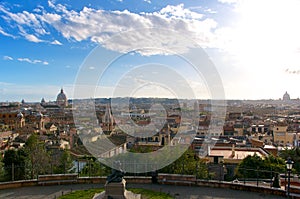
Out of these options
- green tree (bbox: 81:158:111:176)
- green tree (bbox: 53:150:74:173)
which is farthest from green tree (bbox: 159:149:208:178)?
green tree (bbox: 53:150:74:173)

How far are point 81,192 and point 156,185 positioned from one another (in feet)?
7.00

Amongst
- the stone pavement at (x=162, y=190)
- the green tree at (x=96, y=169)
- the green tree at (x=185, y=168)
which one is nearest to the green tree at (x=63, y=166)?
the green tree at (x=96, y=169)

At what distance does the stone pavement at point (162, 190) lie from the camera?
7590 millimetres

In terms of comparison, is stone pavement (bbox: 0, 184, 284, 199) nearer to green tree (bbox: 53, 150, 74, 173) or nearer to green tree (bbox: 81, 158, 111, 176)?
green tree (bbox: 81, 158, 111, 176)

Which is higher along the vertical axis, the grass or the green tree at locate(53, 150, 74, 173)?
the grass

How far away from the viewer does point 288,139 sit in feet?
118

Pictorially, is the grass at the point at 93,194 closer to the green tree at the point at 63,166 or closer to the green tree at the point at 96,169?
the green tree at the point at 96,169

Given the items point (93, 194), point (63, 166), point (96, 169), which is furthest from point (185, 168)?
point (63, 166)

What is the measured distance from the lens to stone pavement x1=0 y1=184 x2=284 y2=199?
7.59 meters

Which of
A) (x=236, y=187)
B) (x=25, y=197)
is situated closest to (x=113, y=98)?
(x=25, y=197)

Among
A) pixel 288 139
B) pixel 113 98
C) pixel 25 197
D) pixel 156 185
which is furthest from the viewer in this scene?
pixel 288 139

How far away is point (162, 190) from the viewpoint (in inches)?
320

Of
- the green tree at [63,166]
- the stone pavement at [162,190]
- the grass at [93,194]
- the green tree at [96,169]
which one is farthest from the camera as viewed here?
the green tree at [63,166]

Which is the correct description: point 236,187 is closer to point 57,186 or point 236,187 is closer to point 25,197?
point 57,186
